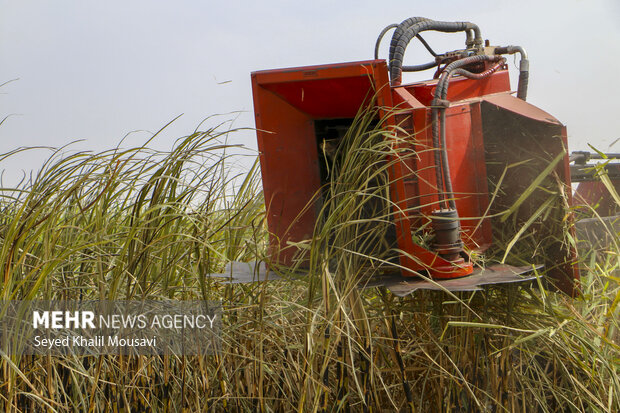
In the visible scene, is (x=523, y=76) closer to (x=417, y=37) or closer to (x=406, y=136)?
(x=417, y=37)

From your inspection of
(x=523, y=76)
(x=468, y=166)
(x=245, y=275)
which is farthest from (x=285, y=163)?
(x=523, y=76)

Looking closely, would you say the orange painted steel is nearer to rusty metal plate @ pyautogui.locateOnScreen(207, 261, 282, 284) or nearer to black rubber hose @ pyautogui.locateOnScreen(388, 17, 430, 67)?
rusty metal plate @ pyautogui.locateOnScreen(207, 261, 282, 284)

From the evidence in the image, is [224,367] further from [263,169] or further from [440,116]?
[440,116]

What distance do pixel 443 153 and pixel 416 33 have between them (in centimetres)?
80

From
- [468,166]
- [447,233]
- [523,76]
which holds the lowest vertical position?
[447,233]

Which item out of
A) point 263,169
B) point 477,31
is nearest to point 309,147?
point 263,169

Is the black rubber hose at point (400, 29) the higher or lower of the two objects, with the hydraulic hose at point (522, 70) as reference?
higher

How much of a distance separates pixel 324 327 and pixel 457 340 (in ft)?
2.29

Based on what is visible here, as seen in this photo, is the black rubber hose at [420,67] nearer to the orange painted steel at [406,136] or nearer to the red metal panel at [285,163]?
the orange painted steel at [406,136]

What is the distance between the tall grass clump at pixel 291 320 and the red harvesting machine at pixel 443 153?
91 millimetres

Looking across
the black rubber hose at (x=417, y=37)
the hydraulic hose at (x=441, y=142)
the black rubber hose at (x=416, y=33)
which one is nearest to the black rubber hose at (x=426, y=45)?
the black rubber hose at (x=417, y=37)

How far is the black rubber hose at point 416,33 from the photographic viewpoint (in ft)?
9.77

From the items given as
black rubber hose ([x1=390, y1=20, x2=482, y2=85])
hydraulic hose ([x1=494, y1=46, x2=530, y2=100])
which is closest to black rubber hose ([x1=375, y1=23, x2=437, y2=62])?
black rubber hose ([x1=390, y1=20, x2=482, y2=85])

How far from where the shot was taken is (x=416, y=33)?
3.09 meters
